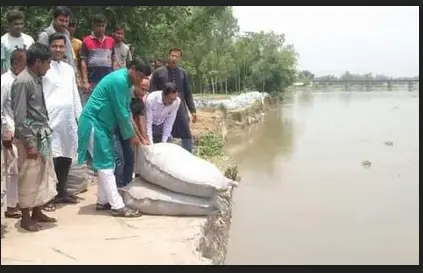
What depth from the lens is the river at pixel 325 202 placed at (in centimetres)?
610

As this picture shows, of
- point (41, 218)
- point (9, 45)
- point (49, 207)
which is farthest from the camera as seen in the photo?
point (9, 45)

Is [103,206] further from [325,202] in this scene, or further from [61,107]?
[325,202]

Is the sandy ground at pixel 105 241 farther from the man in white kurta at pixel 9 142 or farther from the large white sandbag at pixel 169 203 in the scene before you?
the man in white kurta at pixel 9 142

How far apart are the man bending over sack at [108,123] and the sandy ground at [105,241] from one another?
0.70ft

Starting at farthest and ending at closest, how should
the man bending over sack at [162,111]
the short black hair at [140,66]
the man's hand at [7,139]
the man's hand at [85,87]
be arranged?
the man's hand at [85,87]
the man bending over sack at [162,111]
the short black hair at [140,66]
the man's hand at [7,139]

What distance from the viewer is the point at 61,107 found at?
14.2ft

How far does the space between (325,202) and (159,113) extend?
14.2 feet

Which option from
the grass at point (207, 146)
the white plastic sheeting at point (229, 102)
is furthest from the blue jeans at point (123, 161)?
the white plastic sheeting at point (229, 102)

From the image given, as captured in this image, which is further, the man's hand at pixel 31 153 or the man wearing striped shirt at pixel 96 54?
the man wearing striped shirt at pixel 96 54

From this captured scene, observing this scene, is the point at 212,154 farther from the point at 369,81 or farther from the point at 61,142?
the point at 369,81

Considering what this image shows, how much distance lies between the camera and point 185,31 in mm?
10258

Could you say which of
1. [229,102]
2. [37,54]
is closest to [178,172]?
[37,54]

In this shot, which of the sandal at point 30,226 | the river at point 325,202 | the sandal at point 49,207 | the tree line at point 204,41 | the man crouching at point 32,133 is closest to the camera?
the man crouching at point 32,133

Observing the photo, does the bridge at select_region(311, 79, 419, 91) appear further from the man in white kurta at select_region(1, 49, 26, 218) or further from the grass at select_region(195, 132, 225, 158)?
the man in white kurta at select_region(1, 49, 26, 218)
